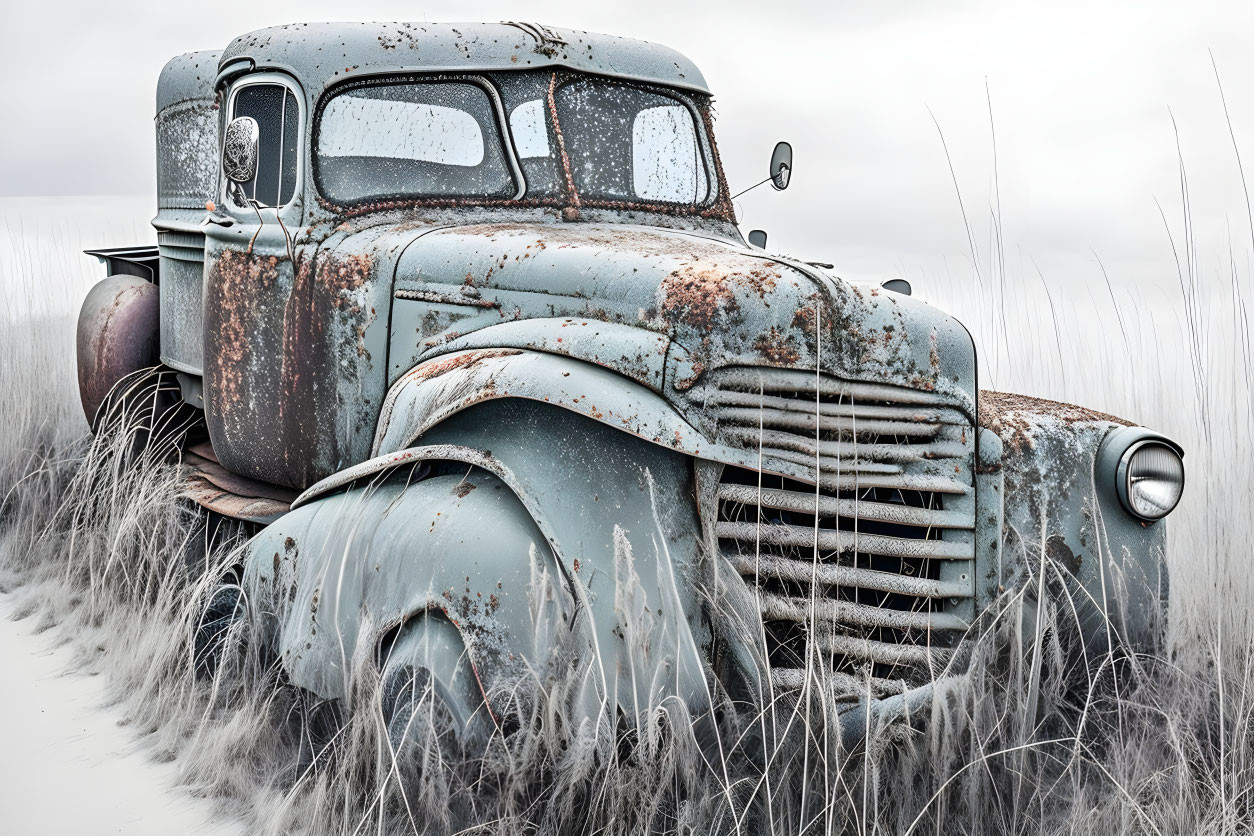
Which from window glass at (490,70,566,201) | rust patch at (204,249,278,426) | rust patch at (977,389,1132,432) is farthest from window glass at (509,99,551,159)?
rust patch at (977,389,1132,432)

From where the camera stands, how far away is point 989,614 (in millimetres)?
3303

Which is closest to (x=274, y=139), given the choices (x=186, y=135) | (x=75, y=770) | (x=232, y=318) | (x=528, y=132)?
(x=232, y=318)

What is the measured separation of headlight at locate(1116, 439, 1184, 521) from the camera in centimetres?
357

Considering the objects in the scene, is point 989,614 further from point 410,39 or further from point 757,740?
point 410,39

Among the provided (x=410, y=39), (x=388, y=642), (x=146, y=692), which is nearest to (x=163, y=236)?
(x=410, y=39)

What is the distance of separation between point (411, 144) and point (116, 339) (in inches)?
109

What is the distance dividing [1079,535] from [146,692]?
3.16 m

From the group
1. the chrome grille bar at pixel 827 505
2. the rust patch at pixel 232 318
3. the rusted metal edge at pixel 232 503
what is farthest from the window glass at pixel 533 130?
the chrome grille bar at pixel 827 505

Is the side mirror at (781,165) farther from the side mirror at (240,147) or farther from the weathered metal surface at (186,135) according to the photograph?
the weathered metal surface at (186,135)

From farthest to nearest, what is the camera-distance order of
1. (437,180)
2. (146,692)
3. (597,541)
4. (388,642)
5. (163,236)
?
(163,236) < (437,180) < (146,692) < (388,642) < (597,541)

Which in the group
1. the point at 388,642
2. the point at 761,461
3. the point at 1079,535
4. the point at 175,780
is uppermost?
the point at 761,461

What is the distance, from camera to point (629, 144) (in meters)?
4.71

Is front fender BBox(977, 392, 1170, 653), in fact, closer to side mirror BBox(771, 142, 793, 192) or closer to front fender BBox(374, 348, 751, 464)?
front fender BBox(374, 348, 751, 464)

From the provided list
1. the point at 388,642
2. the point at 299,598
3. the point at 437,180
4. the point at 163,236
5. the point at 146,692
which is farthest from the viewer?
the point at 163,236
